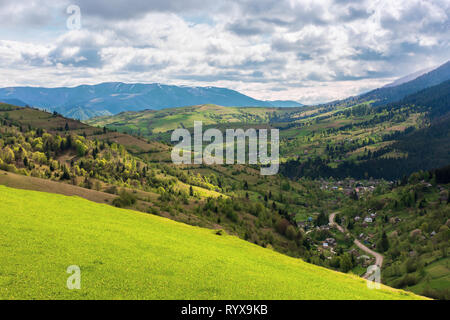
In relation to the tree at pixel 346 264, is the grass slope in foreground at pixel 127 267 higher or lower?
higher

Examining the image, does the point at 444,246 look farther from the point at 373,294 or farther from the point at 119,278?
the point at 119,278

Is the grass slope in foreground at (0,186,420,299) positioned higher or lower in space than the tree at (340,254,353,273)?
higher

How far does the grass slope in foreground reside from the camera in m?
33.6

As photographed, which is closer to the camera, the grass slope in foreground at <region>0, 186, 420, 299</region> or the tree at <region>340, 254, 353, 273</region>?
the grass slope in foreground at <region>0, 186, 420, 299</region>

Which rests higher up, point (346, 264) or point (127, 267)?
point (127, 267)

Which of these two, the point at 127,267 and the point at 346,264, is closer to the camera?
the point at 127,267

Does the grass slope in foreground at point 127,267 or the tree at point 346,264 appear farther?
the tree at point 346,264

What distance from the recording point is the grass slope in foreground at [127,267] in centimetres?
3362

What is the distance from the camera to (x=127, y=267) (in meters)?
39.4
